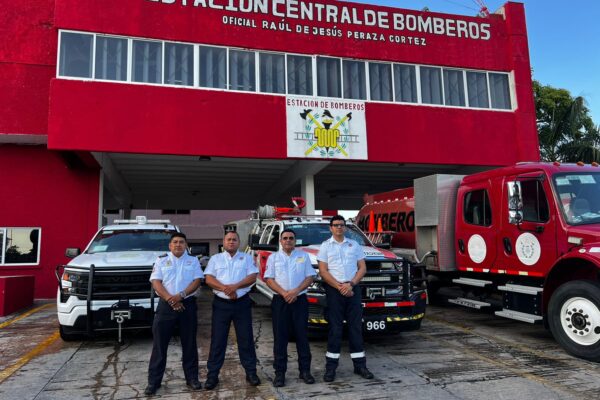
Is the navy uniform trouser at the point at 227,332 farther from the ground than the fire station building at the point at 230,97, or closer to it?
closer to it

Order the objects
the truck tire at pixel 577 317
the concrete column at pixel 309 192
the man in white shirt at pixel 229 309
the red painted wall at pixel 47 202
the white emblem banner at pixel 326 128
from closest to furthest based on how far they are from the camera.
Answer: the man in white shirt at pixel 229 309, the truck tire at pixel 577 317, the red painted wall at pixel 47 202, the white emblem banner at pixel 326 128, the concrete column at pixel 309 192

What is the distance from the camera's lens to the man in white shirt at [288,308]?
15.3 ft

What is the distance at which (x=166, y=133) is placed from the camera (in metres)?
11.5

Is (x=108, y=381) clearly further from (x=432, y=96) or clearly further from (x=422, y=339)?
(x=432, y=96)

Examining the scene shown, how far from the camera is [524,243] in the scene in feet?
21.7

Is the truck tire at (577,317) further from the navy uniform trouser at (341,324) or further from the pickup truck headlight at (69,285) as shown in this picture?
the pickup truck headlight at (69,285)

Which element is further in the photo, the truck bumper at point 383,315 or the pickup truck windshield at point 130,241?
the pickup truck windshield at point 130,241

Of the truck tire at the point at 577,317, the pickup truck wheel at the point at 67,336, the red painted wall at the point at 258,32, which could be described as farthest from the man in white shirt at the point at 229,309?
the red painted wall at the point at 258,32

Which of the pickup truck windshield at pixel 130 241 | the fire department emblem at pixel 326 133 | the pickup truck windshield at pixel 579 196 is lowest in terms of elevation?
the pickup truck windshield at pixel 130 241

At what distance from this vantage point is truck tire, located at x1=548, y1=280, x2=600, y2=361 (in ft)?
17.5

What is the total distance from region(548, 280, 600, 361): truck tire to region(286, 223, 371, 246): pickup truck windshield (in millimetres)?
2880

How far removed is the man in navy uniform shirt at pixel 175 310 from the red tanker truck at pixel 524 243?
4.84m

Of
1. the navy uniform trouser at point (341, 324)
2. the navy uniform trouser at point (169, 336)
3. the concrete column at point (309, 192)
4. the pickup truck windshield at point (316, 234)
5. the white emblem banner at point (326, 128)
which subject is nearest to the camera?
the navy uniform trouser at point (169, 336)

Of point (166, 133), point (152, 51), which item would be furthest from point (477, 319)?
point (152, 51)
